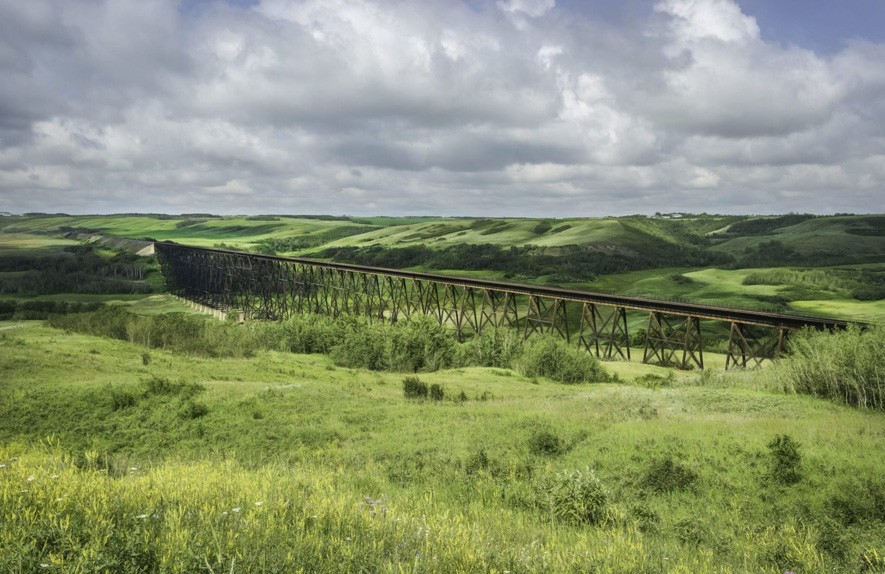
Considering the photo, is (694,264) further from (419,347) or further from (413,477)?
(413,477)

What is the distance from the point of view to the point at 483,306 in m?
57.3

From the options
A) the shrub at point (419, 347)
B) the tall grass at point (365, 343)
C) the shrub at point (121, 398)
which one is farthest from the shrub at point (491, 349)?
the shrub at point (121, 398)

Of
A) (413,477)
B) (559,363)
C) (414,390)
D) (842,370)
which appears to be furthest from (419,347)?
(413,477)

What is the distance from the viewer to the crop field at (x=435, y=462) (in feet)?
19.6

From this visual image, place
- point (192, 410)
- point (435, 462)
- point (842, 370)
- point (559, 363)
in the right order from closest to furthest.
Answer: point (435, 462)
point (192, 410)
point (842, 370)
point (559, 363)

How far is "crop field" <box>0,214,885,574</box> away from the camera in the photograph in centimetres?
597

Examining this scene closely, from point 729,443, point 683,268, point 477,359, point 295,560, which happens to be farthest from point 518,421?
point 683,268

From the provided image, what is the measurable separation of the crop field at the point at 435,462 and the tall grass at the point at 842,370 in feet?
0.34

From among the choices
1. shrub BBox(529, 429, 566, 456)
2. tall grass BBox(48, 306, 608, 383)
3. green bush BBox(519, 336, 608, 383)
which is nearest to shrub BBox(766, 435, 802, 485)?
shrub BBox(529, 429, 566, 456)

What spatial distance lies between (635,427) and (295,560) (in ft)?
51.0

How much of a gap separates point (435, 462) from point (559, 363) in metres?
32.1

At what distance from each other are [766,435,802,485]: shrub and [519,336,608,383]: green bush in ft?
99.8

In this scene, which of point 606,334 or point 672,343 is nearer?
point 672,343

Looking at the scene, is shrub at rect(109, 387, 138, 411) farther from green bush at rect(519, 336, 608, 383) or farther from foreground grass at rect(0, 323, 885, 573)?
green bush at rect(519, 336, 608, 383)
